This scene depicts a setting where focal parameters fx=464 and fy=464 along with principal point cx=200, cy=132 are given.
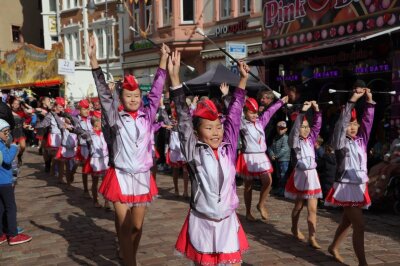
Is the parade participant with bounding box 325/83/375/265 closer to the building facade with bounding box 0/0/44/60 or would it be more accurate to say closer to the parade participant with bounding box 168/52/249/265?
the parade participant with bounding box 168/52/249/265

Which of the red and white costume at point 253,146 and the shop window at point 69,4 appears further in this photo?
the shop window at point 69,4

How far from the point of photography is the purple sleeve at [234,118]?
3.75 metres

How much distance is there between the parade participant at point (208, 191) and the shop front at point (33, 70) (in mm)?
22510

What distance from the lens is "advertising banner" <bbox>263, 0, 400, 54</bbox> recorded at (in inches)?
399

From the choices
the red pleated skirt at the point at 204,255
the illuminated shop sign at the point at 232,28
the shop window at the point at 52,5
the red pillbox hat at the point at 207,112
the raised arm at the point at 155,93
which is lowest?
the red pleated skirt at the point at 204,255

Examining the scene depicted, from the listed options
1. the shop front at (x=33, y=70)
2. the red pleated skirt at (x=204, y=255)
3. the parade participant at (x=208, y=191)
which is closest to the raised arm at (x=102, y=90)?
the parade participant at (x=208, y=191)

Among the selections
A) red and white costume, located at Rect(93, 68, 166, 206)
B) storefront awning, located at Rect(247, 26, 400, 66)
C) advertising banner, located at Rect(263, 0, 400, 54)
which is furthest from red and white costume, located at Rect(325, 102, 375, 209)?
advertising banner, located at Rect(263, 0, 400, 54)

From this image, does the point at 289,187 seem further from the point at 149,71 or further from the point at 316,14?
the point at 149,71

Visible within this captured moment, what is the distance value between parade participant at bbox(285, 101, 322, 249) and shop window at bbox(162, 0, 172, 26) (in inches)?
666

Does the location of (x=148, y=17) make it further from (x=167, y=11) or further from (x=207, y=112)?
(x=207, y=112)

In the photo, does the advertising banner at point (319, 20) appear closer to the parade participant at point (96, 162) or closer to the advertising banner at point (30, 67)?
the parade participant at point (96, 162)

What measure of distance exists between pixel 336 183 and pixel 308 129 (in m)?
1.20

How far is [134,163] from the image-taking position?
4.76m

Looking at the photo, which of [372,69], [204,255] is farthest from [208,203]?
[372,69]
